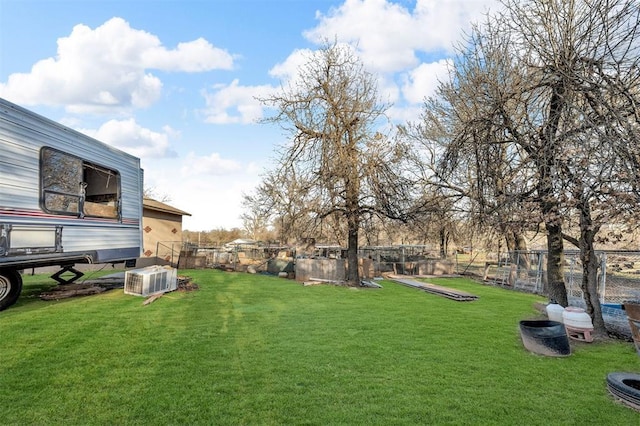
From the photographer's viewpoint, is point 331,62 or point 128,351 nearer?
point 128,351

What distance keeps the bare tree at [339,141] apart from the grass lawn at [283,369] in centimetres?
614

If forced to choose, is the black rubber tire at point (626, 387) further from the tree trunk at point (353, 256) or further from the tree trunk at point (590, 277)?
the tree trunk at point (353, 256)

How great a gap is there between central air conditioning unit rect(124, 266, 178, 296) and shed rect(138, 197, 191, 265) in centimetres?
962

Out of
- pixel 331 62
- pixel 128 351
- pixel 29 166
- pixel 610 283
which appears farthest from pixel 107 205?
pixel 610 283

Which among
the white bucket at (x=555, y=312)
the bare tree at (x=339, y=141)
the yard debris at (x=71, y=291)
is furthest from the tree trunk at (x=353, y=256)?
the yard debris at (x=71, y=291)

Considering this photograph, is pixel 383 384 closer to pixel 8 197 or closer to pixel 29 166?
pixel 8 197

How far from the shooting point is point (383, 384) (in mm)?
4098

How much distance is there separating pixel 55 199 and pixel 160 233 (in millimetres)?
13535

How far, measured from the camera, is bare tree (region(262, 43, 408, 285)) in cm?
1327

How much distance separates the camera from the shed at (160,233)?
19.2m

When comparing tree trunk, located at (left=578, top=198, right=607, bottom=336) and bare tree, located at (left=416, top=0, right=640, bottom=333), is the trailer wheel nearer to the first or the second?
bare tree, located at (left=416, top=0, right=640, bottom=333)

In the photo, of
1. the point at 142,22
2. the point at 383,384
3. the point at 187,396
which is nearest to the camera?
the point at 187,396

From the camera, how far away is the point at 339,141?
13.4 meters

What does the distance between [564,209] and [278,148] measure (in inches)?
425
